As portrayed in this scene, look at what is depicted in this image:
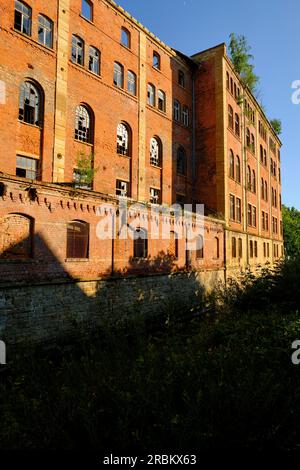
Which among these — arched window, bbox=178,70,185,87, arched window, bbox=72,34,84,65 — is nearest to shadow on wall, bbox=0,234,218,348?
arched window, bbox=72,34,84,65

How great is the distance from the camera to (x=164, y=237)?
17.5 m

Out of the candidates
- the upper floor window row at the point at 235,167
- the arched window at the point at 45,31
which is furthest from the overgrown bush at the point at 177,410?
the upper floor window row at the point at 235,167

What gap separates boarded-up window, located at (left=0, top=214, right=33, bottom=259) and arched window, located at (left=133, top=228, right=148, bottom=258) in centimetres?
576

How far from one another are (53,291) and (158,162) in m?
14.5

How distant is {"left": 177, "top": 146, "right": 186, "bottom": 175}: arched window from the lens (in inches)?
987

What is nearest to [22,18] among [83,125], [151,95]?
[83,125]

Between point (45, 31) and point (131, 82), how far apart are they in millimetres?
6688

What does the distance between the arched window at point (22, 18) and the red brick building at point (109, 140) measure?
0.18 feet

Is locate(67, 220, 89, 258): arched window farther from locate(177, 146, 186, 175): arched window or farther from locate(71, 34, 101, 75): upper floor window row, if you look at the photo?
locate(177, 146, 186, 175): arched window

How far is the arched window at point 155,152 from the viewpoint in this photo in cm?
2269

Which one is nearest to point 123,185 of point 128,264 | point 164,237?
point 164,237

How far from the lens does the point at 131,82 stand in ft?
70.4

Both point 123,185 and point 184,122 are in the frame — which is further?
point 184,122
